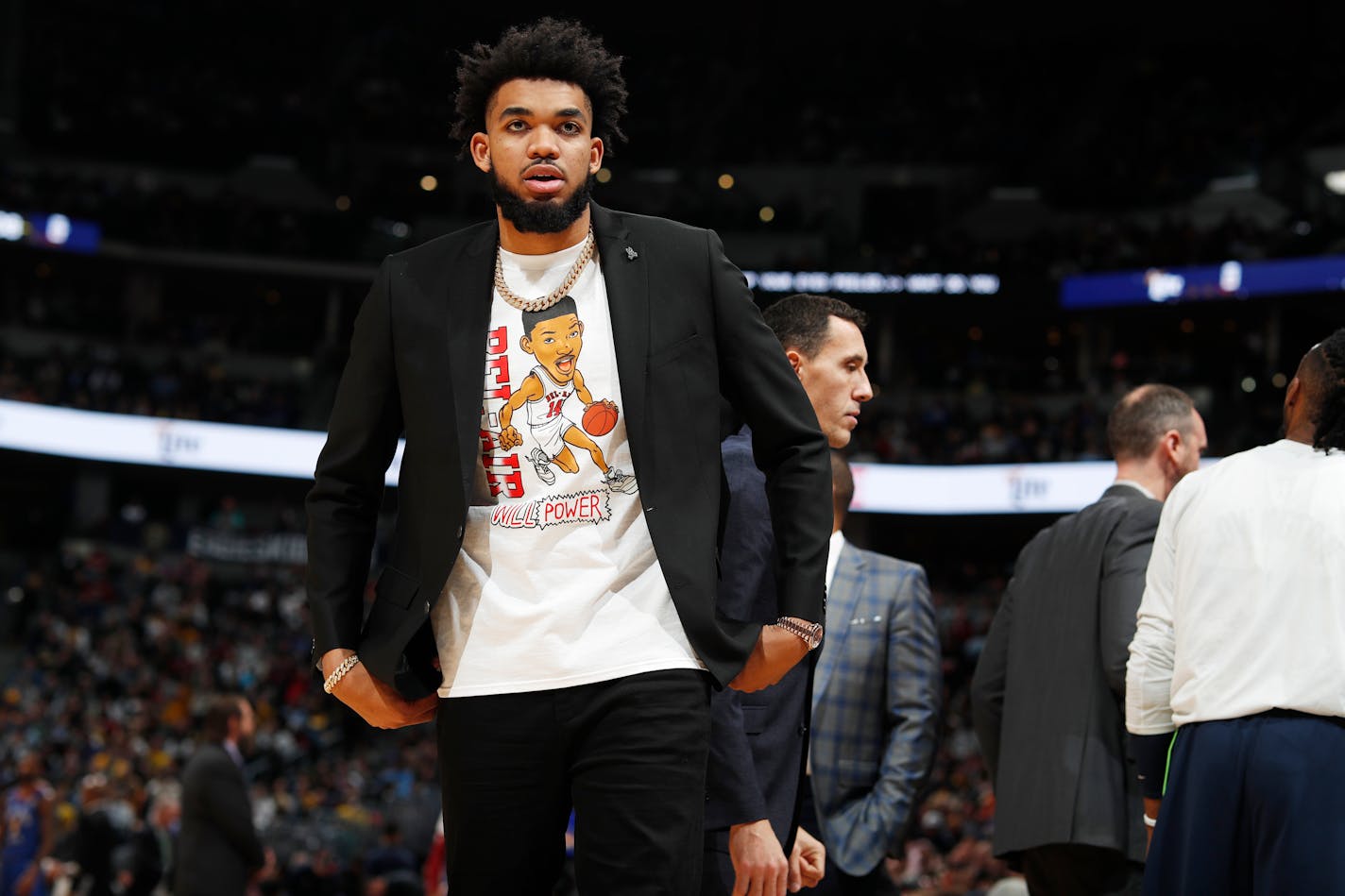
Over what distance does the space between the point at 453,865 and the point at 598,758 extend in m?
0.31

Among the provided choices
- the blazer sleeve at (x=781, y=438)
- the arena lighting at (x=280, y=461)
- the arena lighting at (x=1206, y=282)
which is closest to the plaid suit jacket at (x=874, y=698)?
the blazer sleeve at (x=781, y=438)

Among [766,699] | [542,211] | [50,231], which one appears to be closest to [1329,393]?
[766,699]

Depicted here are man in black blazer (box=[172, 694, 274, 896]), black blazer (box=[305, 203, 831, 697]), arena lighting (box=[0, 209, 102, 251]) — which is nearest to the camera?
black blazer (box=[305, 203, 831, 697])

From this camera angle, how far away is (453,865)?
2.31 meters

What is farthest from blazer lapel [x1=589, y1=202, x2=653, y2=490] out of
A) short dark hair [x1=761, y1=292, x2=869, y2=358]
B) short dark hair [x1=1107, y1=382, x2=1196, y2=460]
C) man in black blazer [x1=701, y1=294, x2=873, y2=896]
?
short dark hair [x1=1107, y1=382, x2=1196, y2=460]

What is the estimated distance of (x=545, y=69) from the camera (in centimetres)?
252

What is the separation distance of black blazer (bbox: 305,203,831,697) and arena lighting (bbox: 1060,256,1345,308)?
20.5m

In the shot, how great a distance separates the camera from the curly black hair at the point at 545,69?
252 cm

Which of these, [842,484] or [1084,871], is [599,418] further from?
[1084,871]

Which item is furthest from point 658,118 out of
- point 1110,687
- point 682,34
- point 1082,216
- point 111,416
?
point 1110,687

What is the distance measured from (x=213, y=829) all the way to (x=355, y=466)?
440 centimetres

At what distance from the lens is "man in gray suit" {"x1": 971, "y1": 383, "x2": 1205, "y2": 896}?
12.7 ft

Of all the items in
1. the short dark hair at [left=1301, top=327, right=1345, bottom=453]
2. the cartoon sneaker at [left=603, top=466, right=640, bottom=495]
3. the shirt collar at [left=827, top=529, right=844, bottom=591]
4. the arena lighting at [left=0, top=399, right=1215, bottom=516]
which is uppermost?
the arena lighting at [left=0, top=399, right=1215, bottom=516]

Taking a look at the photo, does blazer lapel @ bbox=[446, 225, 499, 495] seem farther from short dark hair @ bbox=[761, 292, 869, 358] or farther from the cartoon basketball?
short dark hair @ bbox=[761, 292, 869, 358]
